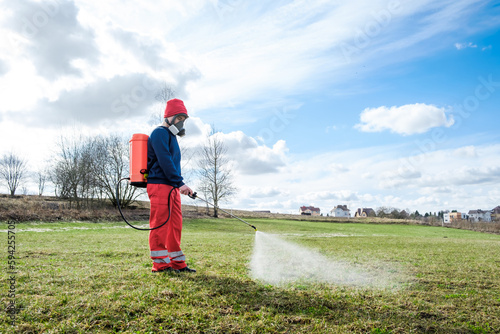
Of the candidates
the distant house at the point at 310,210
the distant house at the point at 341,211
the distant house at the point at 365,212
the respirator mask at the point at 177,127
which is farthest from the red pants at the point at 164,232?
the distant house at the point at 341,211

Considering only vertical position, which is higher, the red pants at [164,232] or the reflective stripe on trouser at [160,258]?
the red pants at [164,232]

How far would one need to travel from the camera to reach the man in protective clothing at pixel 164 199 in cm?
555

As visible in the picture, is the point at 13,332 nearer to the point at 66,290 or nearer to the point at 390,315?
the point at 66,290

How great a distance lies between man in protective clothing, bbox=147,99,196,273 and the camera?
218 inches

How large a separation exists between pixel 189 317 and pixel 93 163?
142 feet

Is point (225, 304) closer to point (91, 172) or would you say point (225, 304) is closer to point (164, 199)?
point (164, 199)

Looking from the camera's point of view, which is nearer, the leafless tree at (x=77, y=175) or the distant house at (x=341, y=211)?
the leafless tree at (x=77, y=175)

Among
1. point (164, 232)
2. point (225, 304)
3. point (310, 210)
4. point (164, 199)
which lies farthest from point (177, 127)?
point (310, 210)

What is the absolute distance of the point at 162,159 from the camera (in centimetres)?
559

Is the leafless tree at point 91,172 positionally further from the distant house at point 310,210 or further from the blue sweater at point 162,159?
the distant house at point 310,210

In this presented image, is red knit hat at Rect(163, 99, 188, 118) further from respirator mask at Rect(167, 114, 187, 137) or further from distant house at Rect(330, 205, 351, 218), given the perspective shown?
distant house at Rect(330, 205, 351, 218)

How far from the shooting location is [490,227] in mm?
47625

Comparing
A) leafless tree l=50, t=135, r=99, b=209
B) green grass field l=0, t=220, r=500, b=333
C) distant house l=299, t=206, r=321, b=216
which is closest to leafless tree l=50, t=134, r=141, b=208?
leafless tree l=50, t=135, r=99, b=209

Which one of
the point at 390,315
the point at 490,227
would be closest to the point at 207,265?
the point at 390,315
